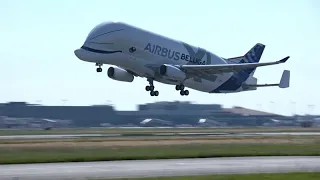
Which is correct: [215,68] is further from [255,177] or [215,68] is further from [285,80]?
[255,177]

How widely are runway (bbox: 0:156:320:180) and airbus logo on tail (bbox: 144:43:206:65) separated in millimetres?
27632

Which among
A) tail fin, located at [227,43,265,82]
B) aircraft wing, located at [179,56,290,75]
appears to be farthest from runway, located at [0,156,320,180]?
tail fin, located at [227,43,265,82]

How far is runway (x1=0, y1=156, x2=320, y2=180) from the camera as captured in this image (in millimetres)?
26875

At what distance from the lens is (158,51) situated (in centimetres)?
6347

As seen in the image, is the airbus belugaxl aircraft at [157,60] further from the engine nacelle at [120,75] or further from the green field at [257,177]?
the green field at [257,177]

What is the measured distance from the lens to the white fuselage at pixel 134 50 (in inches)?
2366

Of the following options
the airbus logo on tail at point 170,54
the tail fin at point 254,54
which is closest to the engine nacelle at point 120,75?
the airbus logo on tail at point 170,54

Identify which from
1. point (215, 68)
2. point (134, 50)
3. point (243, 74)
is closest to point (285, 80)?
point (243, 74)

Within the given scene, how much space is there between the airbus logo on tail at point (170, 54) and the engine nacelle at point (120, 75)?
464 cm

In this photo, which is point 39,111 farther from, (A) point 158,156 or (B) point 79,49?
(A) point 158,156

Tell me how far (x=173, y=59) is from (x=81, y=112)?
12958 cm

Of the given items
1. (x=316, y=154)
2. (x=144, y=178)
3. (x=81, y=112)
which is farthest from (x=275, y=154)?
(x=81, y=112)

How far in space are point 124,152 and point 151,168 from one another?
12.2m

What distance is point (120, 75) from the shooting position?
66562 mm
